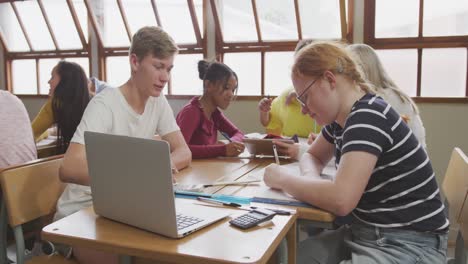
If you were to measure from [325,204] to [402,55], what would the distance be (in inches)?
119

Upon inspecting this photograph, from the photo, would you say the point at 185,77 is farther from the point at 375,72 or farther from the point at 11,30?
the point at 375,72

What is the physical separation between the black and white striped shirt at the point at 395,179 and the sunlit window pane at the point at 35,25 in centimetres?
512

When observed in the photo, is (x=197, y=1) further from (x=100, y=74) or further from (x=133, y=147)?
(x=133, y=147)

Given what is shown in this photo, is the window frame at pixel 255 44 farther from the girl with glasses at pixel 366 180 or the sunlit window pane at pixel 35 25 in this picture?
the girl with glasses at pixel 366 180

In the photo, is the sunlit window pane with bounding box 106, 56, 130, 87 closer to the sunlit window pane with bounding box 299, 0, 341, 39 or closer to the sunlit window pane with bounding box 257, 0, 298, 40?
the sunlit window pane with bounding box 257, 0, 298, 40

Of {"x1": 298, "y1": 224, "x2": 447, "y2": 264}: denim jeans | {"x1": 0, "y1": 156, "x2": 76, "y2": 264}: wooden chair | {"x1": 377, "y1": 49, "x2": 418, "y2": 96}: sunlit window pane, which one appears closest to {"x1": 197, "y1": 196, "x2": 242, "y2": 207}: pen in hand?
{"x1": 298, "y1": 224, "x2": 447, "y2": 264}: denim jeans

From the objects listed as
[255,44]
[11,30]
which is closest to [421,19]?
[255,44]

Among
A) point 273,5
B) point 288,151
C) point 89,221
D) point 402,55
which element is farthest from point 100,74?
point 89,221

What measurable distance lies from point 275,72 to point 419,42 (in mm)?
1381

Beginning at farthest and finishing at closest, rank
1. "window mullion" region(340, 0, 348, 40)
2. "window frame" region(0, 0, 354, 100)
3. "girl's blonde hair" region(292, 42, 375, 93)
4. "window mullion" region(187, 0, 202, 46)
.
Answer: "window mullion" region(187, 0, 202, 46) → "window frame" region(0, 0, 354, 100) → "window mullion" region(340, 0, 348, 40) → "girl's blonde hair" region(292, 42, 375, 93)

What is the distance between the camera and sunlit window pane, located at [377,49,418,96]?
371 centimetres

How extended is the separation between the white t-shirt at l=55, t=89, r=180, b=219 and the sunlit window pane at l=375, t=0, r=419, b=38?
2718 mm

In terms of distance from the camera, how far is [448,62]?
361 cm

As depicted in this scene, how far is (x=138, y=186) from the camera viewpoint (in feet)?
3.16
